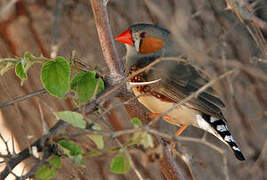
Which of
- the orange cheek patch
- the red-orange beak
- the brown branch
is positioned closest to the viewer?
the brown branch

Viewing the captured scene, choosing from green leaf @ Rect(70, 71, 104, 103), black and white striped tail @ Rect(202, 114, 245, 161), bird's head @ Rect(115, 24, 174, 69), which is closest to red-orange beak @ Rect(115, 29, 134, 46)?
bird's head @ Rect(115, 24, 174, 69)

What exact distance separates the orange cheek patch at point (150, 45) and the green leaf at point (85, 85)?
3.87ft

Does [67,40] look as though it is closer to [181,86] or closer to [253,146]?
[181,86]

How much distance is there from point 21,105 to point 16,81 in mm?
181

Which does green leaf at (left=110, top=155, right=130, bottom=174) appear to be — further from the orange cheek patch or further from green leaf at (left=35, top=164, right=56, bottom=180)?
the orange cheek patch

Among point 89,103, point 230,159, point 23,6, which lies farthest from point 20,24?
point 230,159

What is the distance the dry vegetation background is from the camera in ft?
8.68

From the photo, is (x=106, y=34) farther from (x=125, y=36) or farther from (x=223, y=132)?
(x=223, y=132)

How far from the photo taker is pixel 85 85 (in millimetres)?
1809

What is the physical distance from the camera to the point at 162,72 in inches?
104

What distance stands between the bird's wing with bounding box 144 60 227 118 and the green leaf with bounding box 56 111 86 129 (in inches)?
43.7

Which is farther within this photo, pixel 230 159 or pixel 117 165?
pixel 230 159

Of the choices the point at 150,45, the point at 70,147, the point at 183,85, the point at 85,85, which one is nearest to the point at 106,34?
the point at 85,85

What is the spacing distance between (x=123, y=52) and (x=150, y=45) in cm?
34
